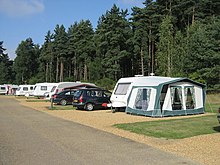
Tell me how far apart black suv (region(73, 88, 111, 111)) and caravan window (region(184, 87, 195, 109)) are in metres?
6.20

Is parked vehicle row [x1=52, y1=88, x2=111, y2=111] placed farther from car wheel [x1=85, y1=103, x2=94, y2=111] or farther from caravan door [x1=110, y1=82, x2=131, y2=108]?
caravan door [x1=110, y1=82, x2=131, y2=108]

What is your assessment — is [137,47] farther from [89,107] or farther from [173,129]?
[173,129]

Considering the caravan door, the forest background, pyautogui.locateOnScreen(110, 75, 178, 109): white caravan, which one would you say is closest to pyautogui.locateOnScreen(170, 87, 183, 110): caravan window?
pyautogui.locateOnScreen(110, 75, 178, 109): white caravan

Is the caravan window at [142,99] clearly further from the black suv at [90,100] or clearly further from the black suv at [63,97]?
the black suv at [63,97]

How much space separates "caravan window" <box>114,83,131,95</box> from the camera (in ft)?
62.8

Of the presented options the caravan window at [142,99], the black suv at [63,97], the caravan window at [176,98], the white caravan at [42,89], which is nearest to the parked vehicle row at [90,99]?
the caravan window at [142,99]

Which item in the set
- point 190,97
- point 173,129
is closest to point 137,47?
point 190,97

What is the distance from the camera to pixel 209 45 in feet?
108

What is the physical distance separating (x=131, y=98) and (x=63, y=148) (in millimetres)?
10330

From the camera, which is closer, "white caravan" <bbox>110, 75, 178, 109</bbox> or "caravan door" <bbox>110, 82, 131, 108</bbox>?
"white caravan" <bbox>110, 75, 178, 109</bbox>

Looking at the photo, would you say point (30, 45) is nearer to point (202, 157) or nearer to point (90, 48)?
point (90, 48)

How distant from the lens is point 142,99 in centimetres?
1723

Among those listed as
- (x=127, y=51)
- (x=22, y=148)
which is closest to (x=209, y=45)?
(x=127, y=51)

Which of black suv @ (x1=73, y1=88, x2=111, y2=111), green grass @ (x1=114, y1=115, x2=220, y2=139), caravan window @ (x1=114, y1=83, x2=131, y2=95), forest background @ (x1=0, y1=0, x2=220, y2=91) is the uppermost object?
forest background @ (x1=0, y1=0, x2=220, y2=91)
